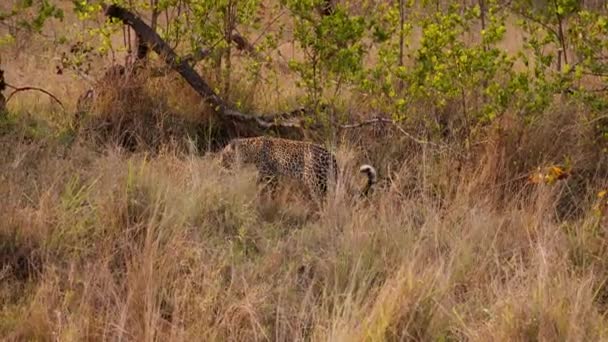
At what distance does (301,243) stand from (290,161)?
56.3 inches

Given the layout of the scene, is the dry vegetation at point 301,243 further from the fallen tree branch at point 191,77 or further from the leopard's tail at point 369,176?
the fallen tree branch at point 191,77

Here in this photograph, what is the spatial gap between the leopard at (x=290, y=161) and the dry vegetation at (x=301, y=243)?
165 mm

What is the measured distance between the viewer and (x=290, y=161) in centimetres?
663

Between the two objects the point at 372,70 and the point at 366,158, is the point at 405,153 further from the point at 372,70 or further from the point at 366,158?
the point at 372,70

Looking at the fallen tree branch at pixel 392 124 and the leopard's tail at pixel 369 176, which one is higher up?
the fallen tree branch at pixel 392 124

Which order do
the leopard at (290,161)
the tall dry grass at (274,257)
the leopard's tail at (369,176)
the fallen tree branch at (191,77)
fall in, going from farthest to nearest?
1. the fallen tree branch at (191,77)
2. the leopard at (290,161)
3. the leopard's tail at (369,176)
4. the tall dry grass at (274,257)

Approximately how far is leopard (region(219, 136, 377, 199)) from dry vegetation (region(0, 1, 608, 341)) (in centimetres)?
17

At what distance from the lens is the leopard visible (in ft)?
21.3

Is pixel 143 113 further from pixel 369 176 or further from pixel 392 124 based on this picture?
pixel 369 176

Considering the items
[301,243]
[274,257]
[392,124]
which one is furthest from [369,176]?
[274,257]

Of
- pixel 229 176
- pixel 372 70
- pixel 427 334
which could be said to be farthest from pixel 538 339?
pixel 372 70

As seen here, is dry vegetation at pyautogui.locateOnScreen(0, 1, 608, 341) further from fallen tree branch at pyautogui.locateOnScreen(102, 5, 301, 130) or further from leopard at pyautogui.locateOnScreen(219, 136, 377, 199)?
fallen tree branch at pyautogui.locateOnScreen(102, 5, 301, 130)

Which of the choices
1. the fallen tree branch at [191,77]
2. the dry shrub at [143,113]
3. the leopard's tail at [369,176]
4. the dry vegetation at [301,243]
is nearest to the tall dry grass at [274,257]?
the dry vegetation at [301,243]

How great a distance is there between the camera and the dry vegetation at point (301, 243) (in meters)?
4.19
